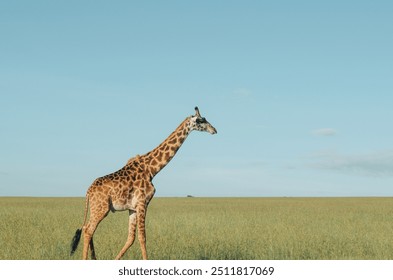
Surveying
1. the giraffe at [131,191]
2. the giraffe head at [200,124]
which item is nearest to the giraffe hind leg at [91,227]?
the giraffe at [131,191]

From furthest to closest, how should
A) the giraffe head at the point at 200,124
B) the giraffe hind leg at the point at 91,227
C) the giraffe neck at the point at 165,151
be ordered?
the giraffe neck at the point at 165,151 → the giraffe head at the point at 200,124 → the giraffe hind leg at the point at 91,227

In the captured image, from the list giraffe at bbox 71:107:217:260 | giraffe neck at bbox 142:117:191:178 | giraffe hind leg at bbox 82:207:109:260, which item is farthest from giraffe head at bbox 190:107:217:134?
giraffe hind leg at bbox 82:207:109:260

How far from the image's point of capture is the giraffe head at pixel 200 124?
10.1 meters

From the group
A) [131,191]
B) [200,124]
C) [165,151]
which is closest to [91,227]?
[131,191]

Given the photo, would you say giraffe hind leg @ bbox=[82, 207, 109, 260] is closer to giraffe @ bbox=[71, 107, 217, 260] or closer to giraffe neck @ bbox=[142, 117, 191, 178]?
giraffe @ bbox=[71, 107, 217, 260]

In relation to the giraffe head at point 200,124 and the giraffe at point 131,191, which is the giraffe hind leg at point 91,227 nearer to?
the giraffe at point 131,191

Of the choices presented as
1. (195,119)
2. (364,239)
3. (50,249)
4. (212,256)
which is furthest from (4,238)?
(364,239)

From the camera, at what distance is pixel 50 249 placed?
14.5 metres

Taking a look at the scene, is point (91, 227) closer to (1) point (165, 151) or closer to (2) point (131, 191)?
(2) point (131, 191)

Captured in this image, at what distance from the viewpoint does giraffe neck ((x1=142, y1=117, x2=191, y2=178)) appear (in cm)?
1059

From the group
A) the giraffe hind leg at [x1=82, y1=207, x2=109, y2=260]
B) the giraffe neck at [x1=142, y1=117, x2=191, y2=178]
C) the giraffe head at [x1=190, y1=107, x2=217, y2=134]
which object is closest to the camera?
the giraffe hind leg at [x1=82, y1=207, x2=109, y2=260]
